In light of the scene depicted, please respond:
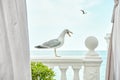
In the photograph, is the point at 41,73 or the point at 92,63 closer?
the point at 41,73

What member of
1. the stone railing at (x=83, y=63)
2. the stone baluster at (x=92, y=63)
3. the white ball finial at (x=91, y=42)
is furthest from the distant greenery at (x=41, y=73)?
the white ball finial at (x=91, y=42)

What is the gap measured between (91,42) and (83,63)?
24 centimetres

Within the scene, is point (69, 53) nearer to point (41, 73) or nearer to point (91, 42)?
point (91, 42)

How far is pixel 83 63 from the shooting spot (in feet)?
8.14

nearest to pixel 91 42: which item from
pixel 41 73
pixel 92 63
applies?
pixel 92 63

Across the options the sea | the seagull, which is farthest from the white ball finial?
the seagull

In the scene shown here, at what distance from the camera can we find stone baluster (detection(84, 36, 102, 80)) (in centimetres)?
246

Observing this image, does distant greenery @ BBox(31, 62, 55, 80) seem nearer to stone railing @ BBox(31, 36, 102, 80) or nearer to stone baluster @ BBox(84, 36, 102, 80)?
stone railing @ BBox(31, 36, 102, 80)

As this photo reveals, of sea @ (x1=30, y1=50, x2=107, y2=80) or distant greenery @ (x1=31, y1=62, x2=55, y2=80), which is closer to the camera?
distant greenery @ (x1=31, y1=62, x2=55, y2=80)

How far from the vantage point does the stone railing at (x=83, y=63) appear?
2.46 meters

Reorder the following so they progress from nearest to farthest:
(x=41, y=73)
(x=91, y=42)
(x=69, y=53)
→ (x=41, y=73) → (x=91, y=42) → (x=69, y=53)

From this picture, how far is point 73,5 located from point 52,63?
77 cm

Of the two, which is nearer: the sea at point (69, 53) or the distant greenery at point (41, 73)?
the distant greenery at point (41, 73)

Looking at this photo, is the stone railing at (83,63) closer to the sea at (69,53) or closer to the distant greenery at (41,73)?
the sea at (69,53)
